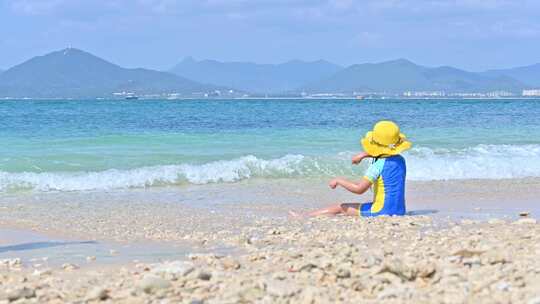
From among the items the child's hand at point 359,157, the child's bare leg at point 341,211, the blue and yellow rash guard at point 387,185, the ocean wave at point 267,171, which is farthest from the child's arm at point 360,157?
the ocean wave at point 267,171

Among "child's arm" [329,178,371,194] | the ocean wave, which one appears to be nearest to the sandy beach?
"child's arm" [329,178,371,194]

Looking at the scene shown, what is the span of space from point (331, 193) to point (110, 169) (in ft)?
17.1

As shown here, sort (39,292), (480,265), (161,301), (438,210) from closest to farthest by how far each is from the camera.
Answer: (161,301), (39,292), (480,265), (438,210)

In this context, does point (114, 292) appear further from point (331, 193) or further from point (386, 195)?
point (331, 193)

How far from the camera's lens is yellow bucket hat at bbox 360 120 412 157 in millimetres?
9531

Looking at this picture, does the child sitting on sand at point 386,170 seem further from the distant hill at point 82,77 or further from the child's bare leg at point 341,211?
the distant hill at point 82,77

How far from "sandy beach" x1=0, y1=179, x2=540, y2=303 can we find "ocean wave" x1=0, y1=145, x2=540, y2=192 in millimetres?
1773

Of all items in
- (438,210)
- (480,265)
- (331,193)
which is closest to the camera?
(480,265)

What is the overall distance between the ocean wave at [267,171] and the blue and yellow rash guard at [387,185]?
5614 mm

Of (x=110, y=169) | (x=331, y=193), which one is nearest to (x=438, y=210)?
(x=331, y=193)

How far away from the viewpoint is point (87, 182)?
14461 millimetres

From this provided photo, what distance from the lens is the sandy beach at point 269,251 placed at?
5105mm

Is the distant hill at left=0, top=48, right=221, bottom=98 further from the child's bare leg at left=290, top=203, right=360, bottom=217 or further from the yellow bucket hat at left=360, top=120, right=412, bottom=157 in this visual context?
the yellow bucket hat at left=360, top=120, right=412, bottom=157

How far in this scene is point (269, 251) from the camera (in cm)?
693
